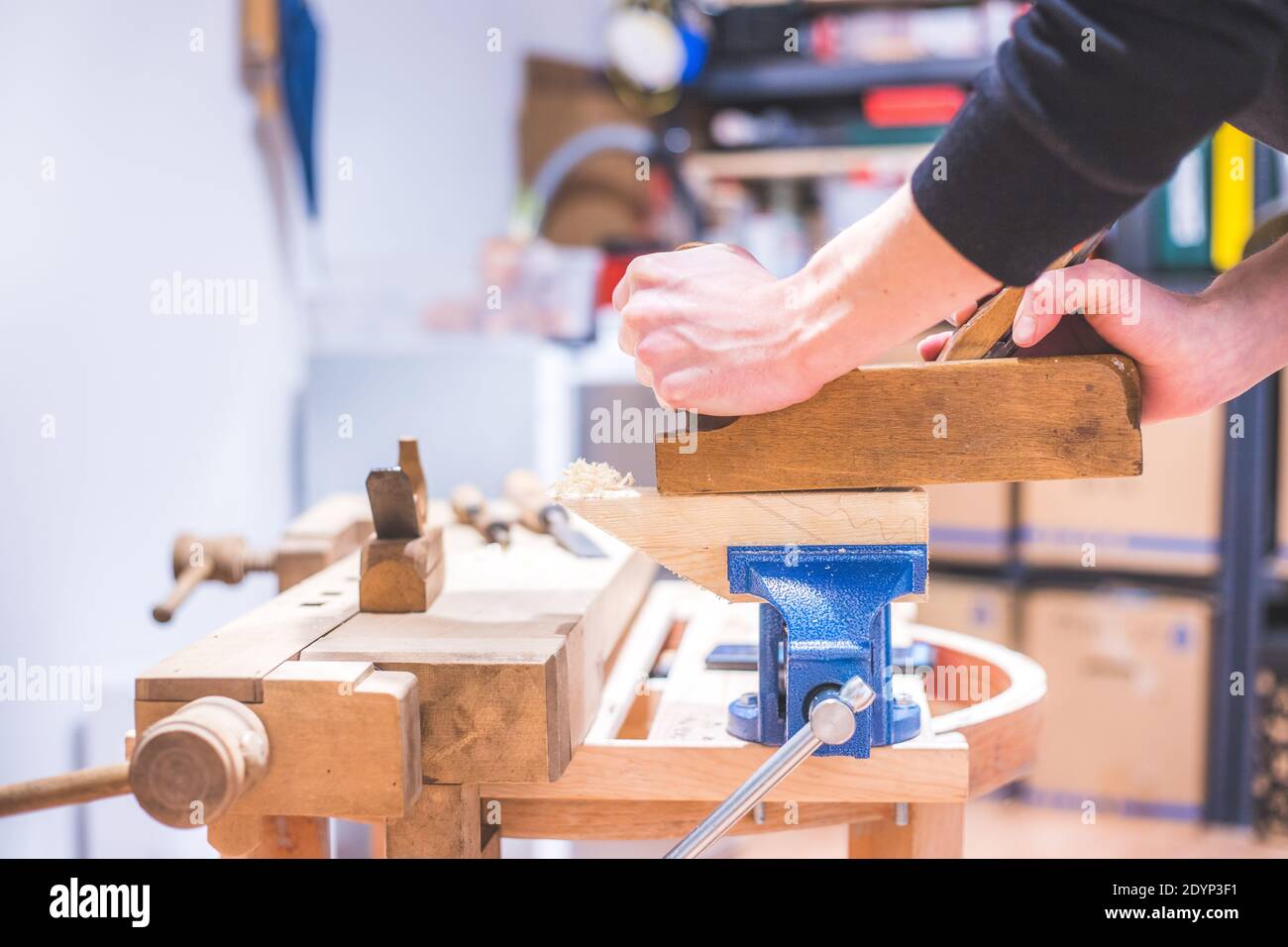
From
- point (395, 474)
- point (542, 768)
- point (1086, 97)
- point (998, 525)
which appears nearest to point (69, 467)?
point (395, 474)

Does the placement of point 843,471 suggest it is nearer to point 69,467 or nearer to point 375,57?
point 69,467

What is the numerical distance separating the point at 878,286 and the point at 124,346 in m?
1.22

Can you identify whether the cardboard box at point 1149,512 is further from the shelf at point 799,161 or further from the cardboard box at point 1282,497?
the shelf at point 799,161

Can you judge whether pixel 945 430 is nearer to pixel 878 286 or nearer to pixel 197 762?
pixel 878 286

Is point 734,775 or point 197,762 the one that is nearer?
point 197,762

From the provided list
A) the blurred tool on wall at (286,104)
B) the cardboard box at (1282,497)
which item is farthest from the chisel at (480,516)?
the cardboard box at (1282,497)

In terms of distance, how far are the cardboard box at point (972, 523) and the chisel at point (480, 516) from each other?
5.32 feet

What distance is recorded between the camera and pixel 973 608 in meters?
2.81

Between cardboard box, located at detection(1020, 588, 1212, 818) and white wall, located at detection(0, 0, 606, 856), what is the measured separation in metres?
1.65

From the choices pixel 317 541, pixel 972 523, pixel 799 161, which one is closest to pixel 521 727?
pixel 317 541

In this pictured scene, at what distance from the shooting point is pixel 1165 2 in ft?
2.11

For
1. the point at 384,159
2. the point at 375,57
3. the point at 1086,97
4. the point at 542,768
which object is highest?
the point at 375,57
